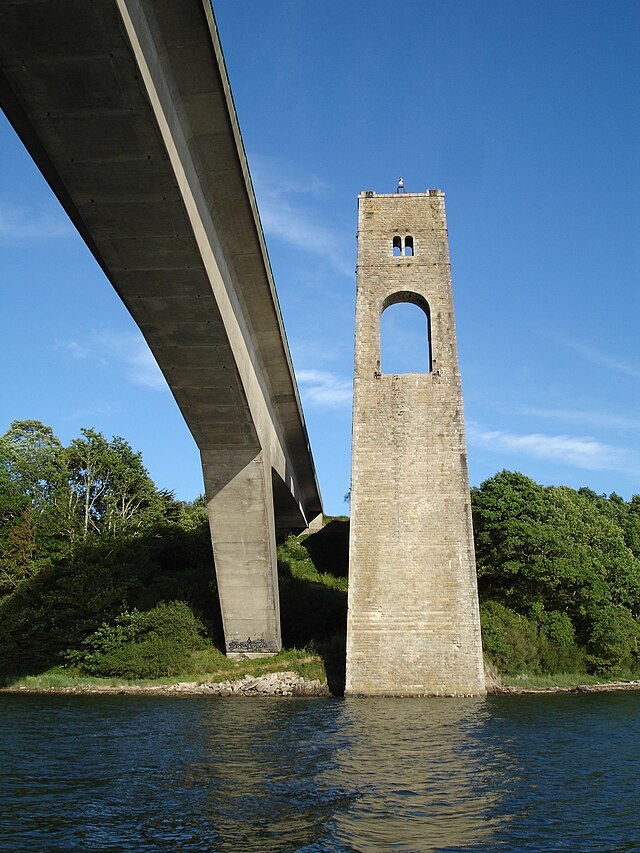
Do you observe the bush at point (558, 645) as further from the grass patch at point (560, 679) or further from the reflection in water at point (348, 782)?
the reflection in water at point (348, 782)

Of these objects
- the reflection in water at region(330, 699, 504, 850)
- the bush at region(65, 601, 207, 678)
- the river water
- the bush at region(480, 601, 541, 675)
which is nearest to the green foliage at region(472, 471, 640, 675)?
the bush at region(480, 601, 541, 675)

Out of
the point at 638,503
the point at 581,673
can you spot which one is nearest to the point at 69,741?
the point at 581,673

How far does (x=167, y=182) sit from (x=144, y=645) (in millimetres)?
17812

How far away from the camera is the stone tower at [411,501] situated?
20.1m

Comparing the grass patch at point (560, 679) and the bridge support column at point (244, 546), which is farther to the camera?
the grass patch at point (560, 679)

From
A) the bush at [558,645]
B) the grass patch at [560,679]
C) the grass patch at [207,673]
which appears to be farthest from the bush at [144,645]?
the bush at [558,645]

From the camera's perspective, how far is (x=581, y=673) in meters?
25.2

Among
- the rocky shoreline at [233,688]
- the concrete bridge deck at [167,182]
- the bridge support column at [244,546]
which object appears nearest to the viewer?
the concrete bridge deck at [167,182]

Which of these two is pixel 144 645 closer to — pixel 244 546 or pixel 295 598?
pixel 244 546

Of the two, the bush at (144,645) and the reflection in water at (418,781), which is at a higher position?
the bush at (144,645)

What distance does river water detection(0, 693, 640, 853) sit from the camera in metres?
6.24

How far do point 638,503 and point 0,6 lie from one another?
205ft

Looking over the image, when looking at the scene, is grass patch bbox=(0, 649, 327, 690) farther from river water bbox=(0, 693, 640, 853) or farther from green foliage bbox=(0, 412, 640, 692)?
river water bbox=(0, 693, 640, 853)

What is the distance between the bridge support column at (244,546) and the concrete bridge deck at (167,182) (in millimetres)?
78
